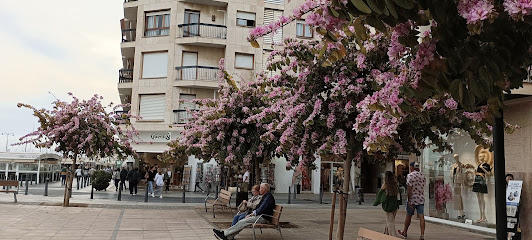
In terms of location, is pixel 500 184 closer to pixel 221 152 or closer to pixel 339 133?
pixel 339 133

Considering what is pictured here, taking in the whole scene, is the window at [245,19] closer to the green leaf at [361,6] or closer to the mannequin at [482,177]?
the mannequin at [482,177]

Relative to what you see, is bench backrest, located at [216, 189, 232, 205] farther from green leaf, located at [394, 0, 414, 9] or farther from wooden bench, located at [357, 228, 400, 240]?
green leaf, located at [394, 0, 414, 9]

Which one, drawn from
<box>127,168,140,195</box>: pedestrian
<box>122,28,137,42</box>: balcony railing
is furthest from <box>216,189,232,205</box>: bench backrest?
<box>122,28,137,42</box>: balcony railing

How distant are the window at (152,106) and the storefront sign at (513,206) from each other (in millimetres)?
22942

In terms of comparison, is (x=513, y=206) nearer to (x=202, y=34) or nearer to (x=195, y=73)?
(x=195, y=73)

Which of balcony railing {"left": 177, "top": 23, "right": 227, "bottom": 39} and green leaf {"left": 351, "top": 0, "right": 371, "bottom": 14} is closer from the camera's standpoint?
green leaf {"left": 351, "top": 0, "right": 371, "bottom": 14}

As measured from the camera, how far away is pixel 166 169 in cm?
2927

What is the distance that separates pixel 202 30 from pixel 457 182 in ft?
69.5

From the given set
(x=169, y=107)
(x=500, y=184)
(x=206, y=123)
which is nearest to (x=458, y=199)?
(x=206, y=123)

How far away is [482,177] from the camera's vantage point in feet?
38.3

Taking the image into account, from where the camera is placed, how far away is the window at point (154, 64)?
29266mm

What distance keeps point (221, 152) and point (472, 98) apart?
402 inches

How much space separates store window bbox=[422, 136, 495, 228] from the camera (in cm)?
1145

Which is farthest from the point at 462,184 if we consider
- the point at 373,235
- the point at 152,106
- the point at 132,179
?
the point at 152,106
